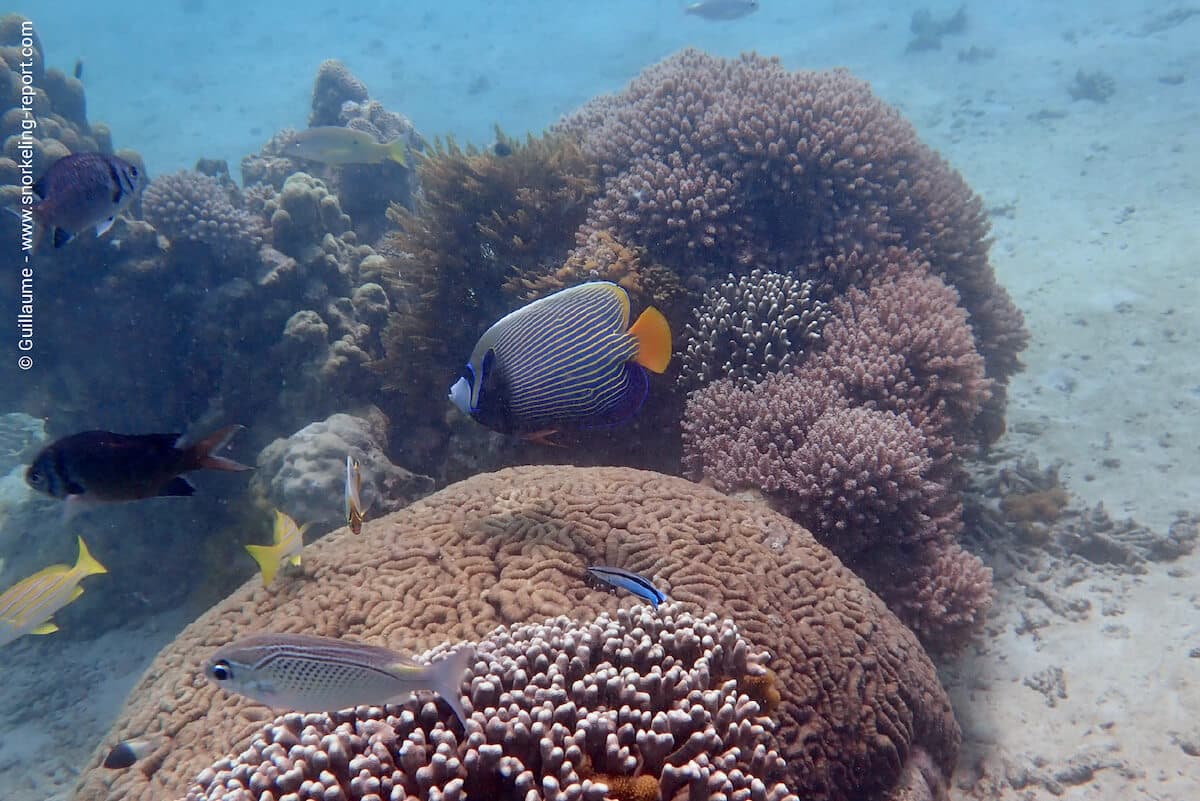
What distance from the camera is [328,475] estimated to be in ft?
17.6

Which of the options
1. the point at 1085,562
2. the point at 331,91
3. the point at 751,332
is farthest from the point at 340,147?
the point at 1085,562

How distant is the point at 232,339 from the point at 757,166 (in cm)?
612

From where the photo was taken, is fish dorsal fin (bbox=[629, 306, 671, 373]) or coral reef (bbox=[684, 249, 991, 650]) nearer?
fish dorsal fin (bbox=[629, 306, 671, 373])

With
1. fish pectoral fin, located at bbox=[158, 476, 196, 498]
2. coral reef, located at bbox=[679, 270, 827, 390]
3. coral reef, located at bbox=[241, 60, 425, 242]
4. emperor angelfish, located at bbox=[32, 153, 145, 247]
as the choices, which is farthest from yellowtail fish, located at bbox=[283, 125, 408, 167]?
fish pectoral fin, located at bbox=[158, 476, 196, 498]

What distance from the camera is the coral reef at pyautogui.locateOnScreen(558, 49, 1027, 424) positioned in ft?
19.2

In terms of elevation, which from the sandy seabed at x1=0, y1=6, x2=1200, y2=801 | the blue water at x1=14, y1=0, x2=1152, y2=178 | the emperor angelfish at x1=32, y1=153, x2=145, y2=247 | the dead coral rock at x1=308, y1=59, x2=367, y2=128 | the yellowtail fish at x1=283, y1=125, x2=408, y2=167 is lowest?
the sandy seabed at x1=0, y1=6, x2=1200, y2=801

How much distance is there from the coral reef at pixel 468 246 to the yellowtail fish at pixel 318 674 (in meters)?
4.16

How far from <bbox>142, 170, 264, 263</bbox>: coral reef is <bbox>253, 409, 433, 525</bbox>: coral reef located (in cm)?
348

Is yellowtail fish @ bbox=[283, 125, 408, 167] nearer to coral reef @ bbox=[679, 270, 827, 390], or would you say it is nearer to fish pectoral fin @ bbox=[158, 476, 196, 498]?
coral reef @ bbox=[679, 270, 827, 390]

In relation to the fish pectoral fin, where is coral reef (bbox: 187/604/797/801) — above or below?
below

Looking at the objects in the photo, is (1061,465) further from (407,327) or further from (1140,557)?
(407,327)

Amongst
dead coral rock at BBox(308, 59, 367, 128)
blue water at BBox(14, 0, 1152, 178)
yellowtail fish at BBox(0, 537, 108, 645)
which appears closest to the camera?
yellowtail fish at BBox(0, 537, 108, 645)

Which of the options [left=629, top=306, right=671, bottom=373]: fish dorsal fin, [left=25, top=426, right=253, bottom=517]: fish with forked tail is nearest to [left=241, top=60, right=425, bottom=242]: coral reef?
[left=25, top=426, right=253, bottom=517]: fish with forked tail

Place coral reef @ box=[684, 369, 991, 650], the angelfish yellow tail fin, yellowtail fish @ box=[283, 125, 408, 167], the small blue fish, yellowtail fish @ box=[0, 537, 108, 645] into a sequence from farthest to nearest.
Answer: yellowtail fish @ box=[283, 125, 408, 167] → coral reef @ box=[684, 369, 991, 650] → yellowtail fish @ box=[0, 537, 108, 645] → the angelfish yellow tail fin → the small blue fish
